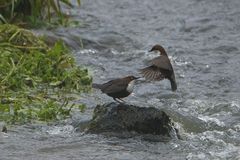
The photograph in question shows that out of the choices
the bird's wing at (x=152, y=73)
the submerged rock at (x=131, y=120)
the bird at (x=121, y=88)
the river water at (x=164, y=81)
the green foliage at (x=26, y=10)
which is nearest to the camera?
the river water at (x=164, y=81)

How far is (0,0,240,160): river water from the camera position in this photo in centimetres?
650

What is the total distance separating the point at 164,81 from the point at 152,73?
2.69 metres

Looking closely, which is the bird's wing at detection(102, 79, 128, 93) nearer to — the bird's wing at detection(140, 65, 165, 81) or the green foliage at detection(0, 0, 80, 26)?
the bird's wing at detection(140, 65, 165, 81)

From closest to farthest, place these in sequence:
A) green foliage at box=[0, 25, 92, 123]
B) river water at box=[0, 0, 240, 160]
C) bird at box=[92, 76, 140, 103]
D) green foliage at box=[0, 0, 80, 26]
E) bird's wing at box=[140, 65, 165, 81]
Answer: river water at box=[0, 0, 240, 160]
bird at box=[92, 76, 140, 103]
bird's wing at box=[140, 65, 165, 81]
green foliage at box=[0, 25, 92, 123]
green foliage at box=[0, 0, 80, 26]

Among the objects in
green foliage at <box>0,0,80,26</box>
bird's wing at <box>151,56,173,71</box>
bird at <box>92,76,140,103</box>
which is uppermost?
green foliage at <box>0,0,80,26</box>

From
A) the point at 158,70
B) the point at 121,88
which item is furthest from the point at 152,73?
the point at 121,88

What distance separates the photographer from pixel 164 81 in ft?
32.2

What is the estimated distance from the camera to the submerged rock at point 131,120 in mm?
6777

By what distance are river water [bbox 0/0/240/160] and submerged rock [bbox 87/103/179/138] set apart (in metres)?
0.11

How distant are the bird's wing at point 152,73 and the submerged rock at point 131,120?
1.32 feet

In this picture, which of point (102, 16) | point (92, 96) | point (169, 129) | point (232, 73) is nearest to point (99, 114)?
point (169, 129)

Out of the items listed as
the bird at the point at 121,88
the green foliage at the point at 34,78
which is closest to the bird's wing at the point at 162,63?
the bird at the point at 121,88

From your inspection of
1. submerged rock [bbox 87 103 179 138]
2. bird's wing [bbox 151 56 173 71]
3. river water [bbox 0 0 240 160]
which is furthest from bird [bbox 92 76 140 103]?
river water [bbox 0 0 240 160]

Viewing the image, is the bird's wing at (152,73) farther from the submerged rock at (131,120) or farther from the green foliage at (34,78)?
the green foliage at (34,78)
